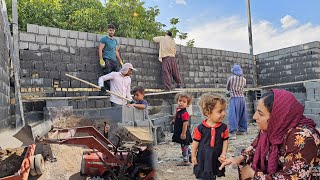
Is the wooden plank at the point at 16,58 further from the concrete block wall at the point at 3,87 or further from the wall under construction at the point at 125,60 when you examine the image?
the concrete block wall at the point at 3,87

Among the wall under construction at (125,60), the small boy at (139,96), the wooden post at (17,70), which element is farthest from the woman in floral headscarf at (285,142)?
the wall under construction at (125,60)

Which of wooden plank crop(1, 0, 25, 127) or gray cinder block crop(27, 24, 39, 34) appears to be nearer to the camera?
wooden plank crop(1, 0, 25, 127)

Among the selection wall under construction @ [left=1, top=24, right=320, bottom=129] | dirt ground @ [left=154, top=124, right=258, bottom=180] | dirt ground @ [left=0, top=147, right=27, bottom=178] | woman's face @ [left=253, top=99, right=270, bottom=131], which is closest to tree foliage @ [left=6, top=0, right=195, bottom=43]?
wall under construction @ [left=1, top=24, right=320, bottom=129]

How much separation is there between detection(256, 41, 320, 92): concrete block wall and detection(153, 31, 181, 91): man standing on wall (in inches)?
199

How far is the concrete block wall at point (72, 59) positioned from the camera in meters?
6.70

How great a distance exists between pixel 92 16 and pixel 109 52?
690cm

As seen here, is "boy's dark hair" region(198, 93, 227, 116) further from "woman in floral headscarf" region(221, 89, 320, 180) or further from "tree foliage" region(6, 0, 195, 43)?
"tree foliage" region(6, 0, 195, 43)

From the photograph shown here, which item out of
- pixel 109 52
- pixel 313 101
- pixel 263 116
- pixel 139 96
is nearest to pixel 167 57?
pixel 109 52

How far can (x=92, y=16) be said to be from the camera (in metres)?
13.8

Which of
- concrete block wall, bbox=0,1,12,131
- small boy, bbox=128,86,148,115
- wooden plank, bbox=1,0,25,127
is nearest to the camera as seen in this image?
concrete block wall, bbox=0,1,12,131

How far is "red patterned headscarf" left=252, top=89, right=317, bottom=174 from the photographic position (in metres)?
1.75

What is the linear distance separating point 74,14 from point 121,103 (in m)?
8.85

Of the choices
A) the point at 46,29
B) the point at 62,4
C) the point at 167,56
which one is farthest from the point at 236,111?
the point at 62,4

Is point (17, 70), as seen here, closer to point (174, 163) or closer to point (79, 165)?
point (79, 165)
